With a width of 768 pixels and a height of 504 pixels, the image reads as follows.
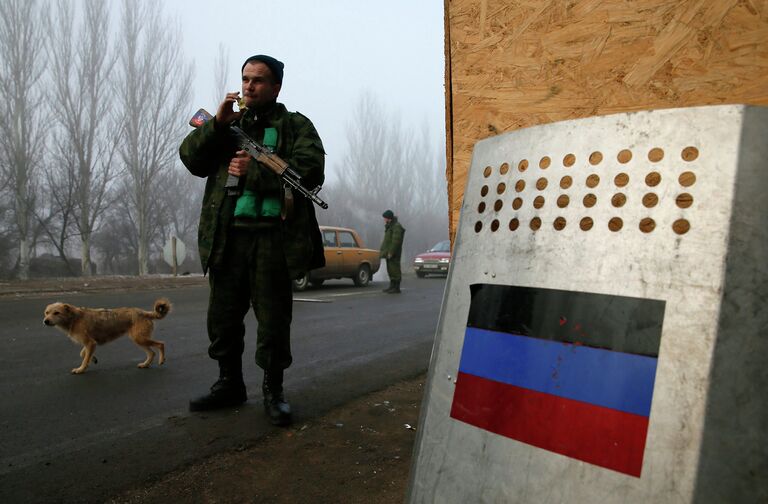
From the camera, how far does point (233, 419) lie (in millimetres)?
2830

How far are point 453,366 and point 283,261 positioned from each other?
1952 mm

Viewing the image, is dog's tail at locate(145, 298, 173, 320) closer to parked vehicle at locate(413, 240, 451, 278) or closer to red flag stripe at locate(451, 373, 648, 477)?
red flag stripe at locate(451, 373, 648, 477)

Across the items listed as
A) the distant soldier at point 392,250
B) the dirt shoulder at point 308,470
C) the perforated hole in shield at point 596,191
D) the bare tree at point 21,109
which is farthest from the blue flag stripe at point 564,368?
the bare tree at point 21,109

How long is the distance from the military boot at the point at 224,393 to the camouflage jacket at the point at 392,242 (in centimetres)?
933

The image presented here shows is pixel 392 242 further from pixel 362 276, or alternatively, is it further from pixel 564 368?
pixel 564 368

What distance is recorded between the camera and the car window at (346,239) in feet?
45.2

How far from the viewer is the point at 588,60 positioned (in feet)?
6.22

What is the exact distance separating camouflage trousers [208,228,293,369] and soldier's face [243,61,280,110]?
0.69 metres

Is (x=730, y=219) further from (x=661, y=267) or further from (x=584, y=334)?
(x=584, y=334)

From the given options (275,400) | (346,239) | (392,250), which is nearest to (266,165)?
(275,400)

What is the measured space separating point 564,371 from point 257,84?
2426 mm

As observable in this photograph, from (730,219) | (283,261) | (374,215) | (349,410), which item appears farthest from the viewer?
(374,215)

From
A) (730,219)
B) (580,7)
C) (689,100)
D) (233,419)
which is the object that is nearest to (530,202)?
(730,219)

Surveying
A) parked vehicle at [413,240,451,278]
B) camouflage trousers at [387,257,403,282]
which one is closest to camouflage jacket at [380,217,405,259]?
camouflage trousers at [387,257,403,282]
